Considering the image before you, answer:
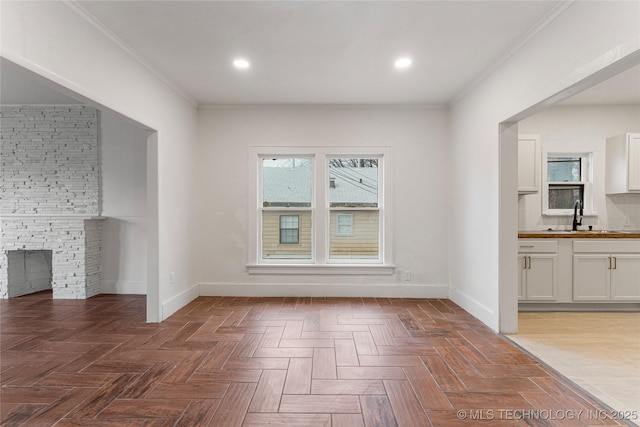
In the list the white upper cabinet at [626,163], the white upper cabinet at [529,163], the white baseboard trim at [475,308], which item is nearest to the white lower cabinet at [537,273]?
the white baseboard trim at [475,308]

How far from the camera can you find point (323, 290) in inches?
179

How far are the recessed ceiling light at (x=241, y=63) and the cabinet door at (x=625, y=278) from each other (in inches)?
181

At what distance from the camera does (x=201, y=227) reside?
15.0ft

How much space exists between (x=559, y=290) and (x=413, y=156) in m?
2.35

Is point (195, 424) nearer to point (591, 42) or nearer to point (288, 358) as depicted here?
point (288, 358)

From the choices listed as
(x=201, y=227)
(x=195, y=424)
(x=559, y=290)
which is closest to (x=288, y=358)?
(x=195, y=424)

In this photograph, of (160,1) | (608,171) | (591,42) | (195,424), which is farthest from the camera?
(608,171)

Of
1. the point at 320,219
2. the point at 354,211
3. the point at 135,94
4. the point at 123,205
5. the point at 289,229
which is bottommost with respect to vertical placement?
the point at 289,229

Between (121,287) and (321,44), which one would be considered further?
(121,287)

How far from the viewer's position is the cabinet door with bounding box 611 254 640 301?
378 centimetres

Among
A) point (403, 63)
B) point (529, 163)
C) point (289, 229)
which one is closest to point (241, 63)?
point (403, 63)

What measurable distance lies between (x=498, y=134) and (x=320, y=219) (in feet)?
7.80

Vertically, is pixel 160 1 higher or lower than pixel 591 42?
higher

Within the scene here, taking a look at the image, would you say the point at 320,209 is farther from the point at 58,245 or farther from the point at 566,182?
the point at 58,245
